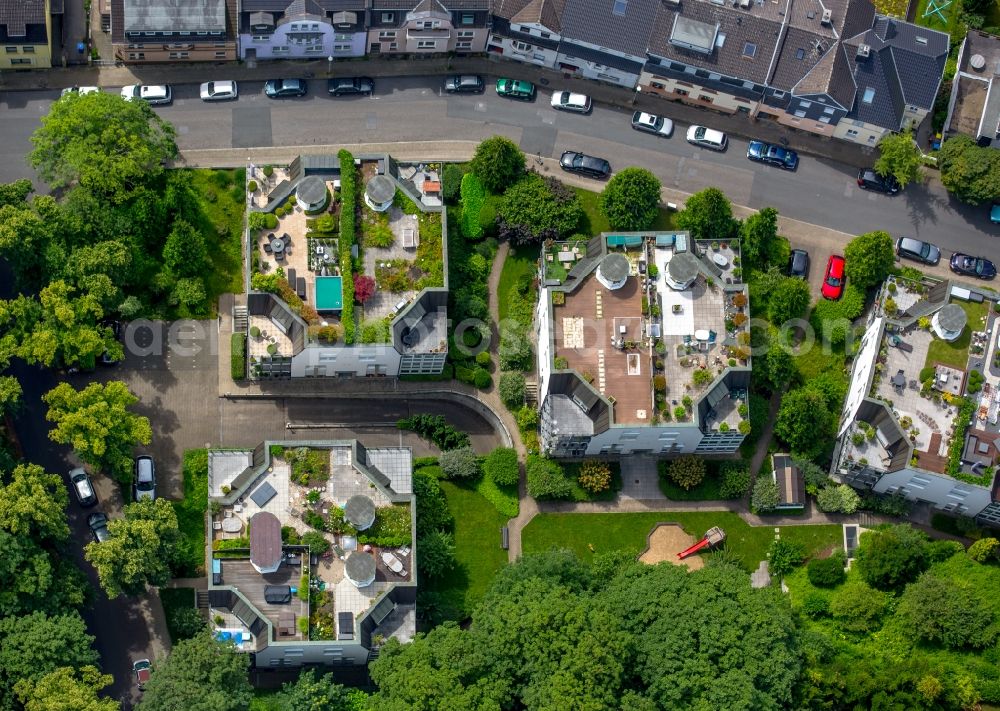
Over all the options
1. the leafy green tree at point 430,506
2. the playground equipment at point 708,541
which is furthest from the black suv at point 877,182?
the leafy green tree at point 430,506

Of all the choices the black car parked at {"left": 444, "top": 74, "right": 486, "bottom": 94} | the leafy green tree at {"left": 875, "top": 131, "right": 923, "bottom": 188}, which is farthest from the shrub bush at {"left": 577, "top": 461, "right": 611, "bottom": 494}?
the leafy green tree at {"left": 875, "top": 131, "right": 923, "bottom": 188}

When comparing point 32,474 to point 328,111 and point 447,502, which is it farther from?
point 328,111

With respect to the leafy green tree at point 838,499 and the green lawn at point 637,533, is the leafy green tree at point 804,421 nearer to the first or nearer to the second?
the leafy green tree at point 838,499

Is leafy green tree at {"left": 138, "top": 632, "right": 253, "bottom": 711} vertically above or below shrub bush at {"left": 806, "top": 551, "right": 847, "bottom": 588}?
below

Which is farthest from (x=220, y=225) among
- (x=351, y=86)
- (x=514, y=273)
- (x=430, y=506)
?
(x=430, y=506)

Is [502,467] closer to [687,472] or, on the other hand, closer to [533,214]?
[687,472]

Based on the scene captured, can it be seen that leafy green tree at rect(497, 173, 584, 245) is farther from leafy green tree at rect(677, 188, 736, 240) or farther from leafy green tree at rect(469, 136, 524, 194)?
leafy green tree at rect(677, 188, 736, 240)

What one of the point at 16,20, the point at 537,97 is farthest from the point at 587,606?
the point at 16,20
